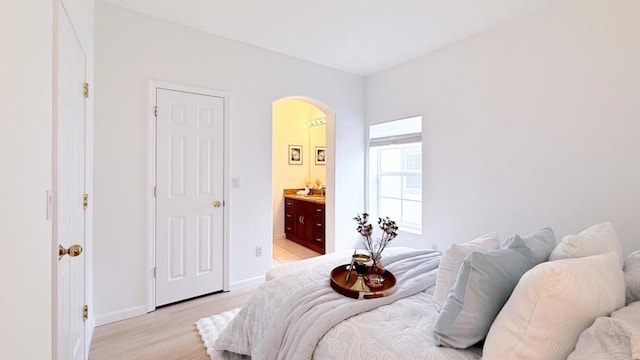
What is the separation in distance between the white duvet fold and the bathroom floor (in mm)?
2278

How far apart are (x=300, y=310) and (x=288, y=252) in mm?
3275

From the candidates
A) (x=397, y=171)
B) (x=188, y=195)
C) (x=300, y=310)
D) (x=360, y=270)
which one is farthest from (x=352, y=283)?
(x=397, y=171)

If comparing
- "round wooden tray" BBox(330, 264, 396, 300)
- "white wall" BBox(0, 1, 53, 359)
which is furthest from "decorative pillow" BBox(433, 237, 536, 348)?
"white wall" BBox(0, 1, 53, 359)

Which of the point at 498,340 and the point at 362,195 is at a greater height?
the point at 362,195

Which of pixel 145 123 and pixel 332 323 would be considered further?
pixel 145 123

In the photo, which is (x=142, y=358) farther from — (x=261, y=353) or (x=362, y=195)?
(x=362, y=195)

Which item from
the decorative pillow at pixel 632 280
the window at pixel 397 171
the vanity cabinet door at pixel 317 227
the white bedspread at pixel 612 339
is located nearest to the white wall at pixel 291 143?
the vanity cabinet door at pixel 317 227

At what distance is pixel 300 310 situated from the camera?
1396 mm

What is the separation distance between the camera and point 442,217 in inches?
128

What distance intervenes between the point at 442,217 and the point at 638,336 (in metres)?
2.55

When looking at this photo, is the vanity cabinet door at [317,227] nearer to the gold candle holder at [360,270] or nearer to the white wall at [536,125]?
the white wall at [536,125]

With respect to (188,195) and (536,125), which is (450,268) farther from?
(188,195)

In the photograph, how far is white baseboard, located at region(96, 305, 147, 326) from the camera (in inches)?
94.0

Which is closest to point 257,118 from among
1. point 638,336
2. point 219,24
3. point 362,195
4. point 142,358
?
point 219,24
